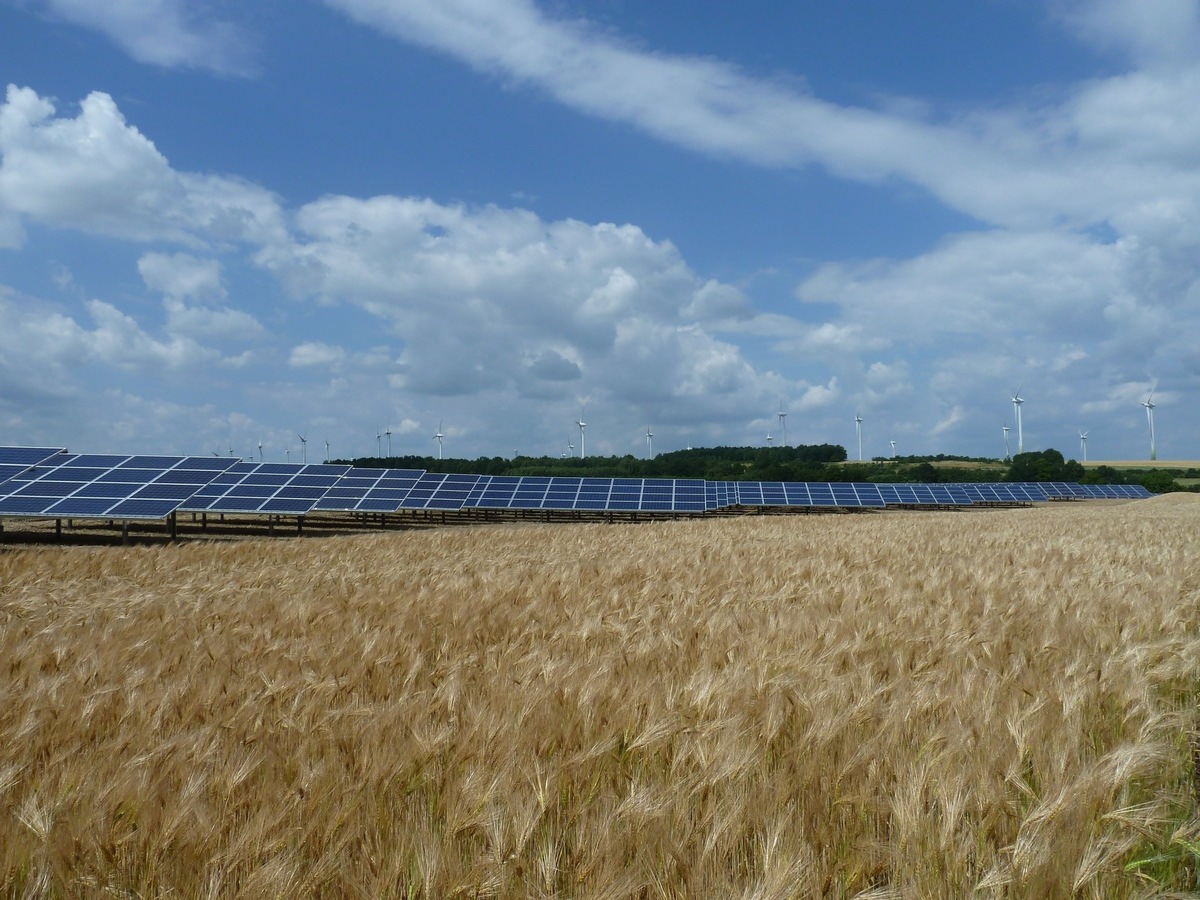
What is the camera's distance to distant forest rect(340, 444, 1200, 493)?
352ft

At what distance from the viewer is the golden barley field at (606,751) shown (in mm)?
Result: 2617

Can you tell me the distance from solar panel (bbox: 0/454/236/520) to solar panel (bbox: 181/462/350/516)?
64cm

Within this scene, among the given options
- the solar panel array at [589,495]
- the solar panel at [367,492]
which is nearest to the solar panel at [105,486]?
the solar panel at [367,492]

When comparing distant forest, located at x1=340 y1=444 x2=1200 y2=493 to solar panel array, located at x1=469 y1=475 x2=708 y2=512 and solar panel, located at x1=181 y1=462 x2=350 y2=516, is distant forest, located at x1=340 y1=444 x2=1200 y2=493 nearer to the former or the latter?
solar panel array, located at x1=469 y1=475 x2=708 y2=512

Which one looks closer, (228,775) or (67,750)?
(228,775)

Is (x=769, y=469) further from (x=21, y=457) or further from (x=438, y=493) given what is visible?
(x=21, y=457)

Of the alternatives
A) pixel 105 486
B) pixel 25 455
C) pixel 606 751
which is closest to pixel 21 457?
pixel 25 455

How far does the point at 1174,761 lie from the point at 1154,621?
148 inches

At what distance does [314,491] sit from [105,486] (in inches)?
352

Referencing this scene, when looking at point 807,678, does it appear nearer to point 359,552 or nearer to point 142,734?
point 142,734

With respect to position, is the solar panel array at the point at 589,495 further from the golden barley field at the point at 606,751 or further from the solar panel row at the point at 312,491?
the golden barley field at the point at 606,751

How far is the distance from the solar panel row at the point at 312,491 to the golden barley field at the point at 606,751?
75.7 ft

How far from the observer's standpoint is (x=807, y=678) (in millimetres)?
4902

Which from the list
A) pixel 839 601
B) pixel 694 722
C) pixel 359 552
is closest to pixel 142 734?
pixel 694 722
